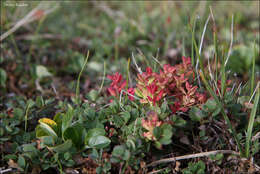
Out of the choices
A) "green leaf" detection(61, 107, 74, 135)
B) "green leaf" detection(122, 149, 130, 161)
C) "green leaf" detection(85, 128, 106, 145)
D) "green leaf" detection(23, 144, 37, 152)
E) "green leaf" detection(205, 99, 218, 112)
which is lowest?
"green leaf" detection(23, 144, 37, 152)

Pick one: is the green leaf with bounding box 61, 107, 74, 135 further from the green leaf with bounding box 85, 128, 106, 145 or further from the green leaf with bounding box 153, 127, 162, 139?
the green leaf with bounding box 153, 127, 162, 139

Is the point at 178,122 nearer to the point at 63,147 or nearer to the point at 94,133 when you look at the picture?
the point at 94,133

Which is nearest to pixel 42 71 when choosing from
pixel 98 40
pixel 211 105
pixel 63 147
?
pixel 98 40

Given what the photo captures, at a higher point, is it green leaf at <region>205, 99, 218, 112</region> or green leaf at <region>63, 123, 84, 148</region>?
green leaf at <region>205, 99, 218, 112</region>

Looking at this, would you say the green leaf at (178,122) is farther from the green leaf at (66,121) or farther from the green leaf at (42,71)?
the green leaf at (42,71)

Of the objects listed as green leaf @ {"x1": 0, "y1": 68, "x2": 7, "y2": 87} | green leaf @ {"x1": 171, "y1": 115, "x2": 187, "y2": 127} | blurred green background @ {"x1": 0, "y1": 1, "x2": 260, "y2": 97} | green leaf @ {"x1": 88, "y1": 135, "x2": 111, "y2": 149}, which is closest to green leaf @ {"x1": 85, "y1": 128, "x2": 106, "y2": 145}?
green leaf @ {"x1": 88, "y1": 135, "x2": 111, "y2": 149}

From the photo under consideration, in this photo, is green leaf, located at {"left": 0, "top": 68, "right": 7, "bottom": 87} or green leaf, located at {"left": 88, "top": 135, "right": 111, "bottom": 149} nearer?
green leaf, located at {"left": 88, "top": 135, "right": 111, "bottom": 149}

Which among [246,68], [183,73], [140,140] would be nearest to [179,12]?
[246,68]

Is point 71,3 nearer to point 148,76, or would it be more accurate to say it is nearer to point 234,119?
point 148,76

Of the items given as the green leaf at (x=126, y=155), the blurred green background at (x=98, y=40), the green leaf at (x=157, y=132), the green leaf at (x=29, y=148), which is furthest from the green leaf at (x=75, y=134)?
the blurred green background at (x=98, y=40)
